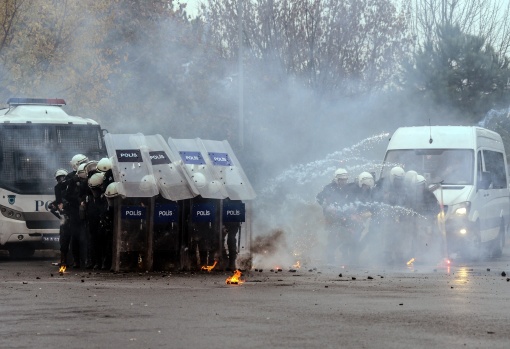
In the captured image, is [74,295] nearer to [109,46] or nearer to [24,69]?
[24,69]

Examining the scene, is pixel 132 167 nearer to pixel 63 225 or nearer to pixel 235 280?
pixel 63 225

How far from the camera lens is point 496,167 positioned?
1038 inches

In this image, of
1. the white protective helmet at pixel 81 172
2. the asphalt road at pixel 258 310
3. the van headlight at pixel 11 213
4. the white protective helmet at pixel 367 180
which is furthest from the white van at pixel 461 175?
the van headlight at pixel 11 213

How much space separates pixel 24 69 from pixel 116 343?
2106 centimetres

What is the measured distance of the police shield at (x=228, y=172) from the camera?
1977 cm

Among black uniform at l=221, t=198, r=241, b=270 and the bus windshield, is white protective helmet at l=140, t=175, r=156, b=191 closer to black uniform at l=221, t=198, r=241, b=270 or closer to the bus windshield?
black uniform at l=221, t=198, r=241, b=270

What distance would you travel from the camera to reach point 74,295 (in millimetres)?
14875

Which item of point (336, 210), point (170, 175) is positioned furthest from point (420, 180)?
point (170, 175)

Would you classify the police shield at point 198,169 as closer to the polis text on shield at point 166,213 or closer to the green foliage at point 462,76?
the polis text on shield at point 166,213

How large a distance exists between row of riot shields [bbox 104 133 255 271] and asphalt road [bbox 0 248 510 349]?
1.92ft

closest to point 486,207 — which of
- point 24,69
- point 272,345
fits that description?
point 24,69

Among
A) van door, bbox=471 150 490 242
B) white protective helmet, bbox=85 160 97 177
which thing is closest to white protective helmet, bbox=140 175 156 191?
white protective helmet, bbox=85 160 97 177

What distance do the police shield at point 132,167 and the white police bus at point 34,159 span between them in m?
4.29

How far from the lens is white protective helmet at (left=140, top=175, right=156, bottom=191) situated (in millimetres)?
19156
